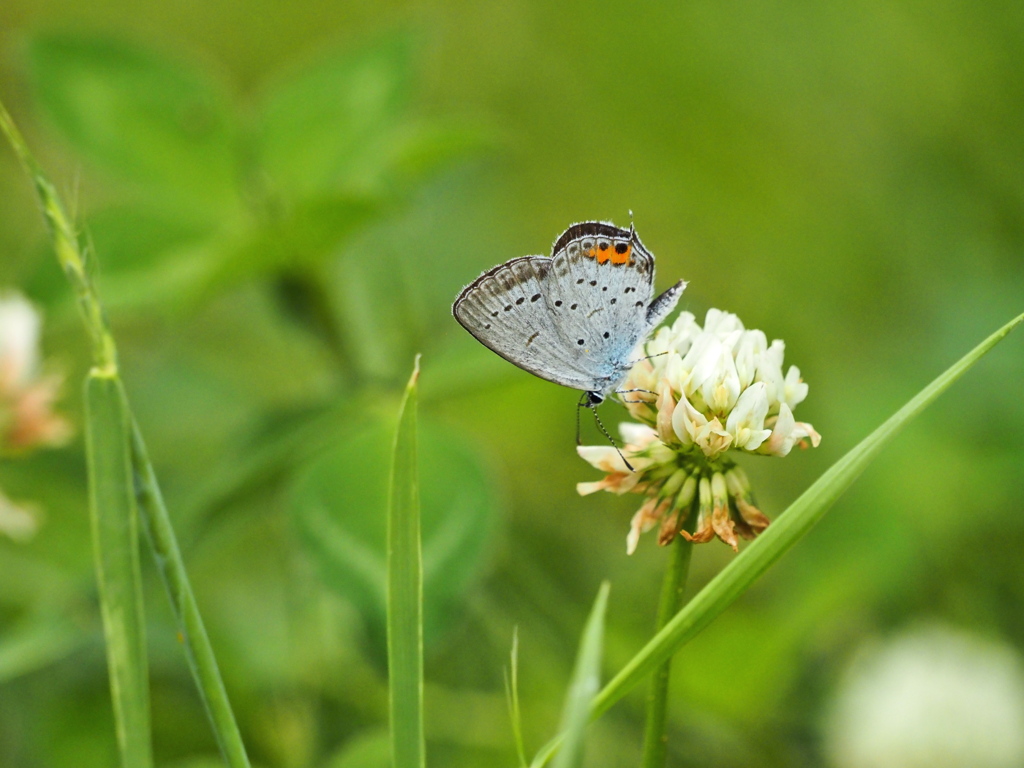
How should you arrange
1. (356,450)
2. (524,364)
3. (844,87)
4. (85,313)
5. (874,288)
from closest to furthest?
(85,313), (524,364), (356,450), (874,288), (844,87)

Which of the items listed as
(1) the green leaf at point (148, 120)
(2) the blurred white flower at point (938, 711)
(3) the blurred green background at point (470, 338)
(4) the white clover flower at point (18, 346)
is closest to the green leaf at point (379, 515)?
(3) the blurred green background at point (470, 338)

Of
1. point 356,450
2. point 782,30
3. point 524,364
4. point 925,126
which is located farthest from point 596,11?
point 524,364

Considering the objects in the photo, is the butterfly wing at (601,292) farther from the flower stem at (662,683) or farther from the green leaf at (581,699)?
the green leaf at (581,699)

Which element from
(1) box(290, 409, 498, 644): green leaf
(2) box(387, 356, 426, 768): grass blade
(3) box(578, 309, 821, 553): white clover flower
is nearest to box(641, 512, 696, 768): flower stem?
(3) box(578, 309, 821, 553): white clover flower

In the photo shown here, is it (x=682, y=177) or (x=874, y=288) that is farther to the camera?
(x=682, y=177)

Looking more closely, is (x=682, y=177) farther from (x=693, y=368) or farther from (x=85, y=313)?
(x=85, y=313)

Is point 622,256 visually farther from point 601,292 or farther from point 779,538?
point 779,538
